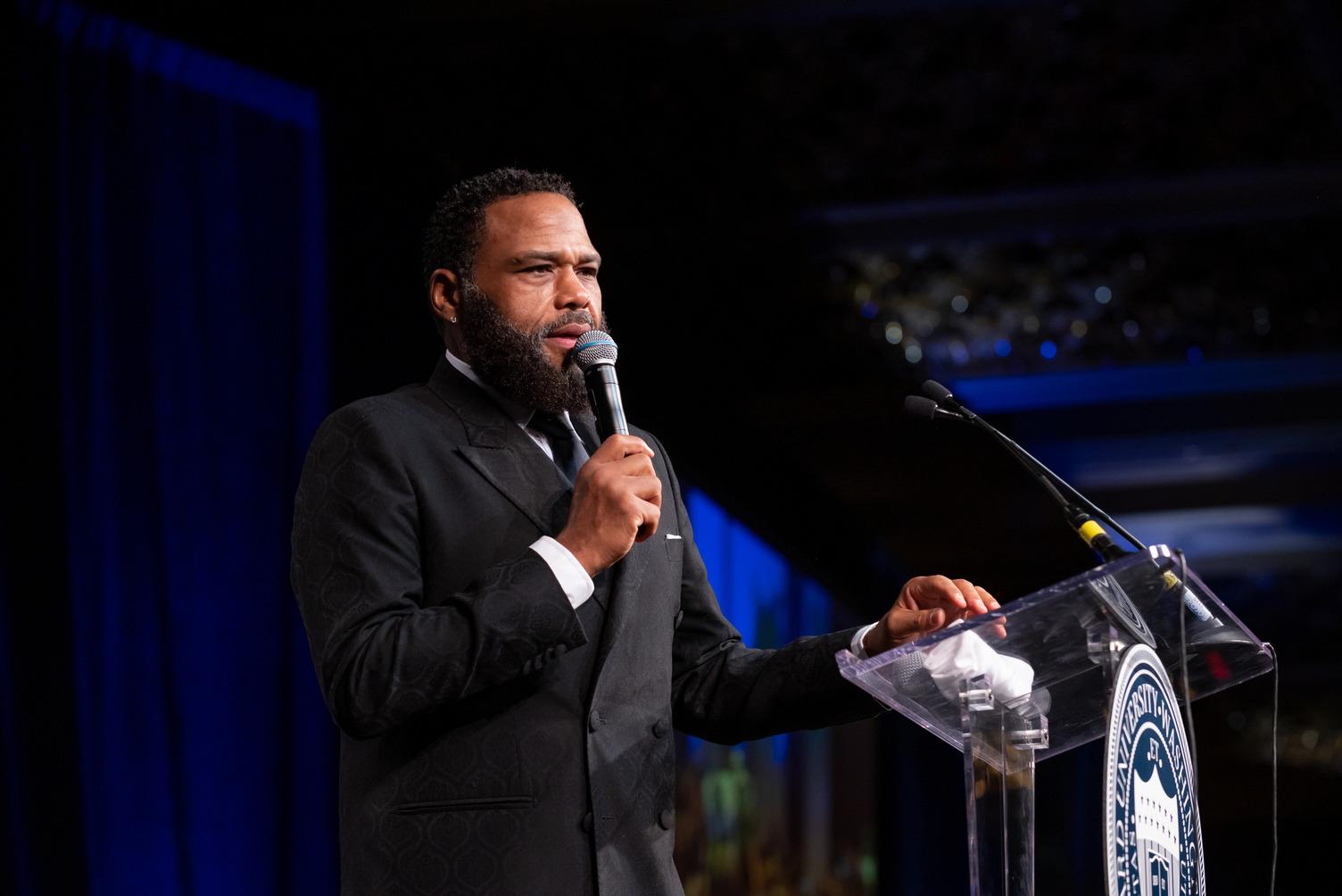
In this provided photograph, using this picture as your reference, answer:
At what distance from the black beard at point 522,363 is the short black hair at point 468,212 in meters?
0.09

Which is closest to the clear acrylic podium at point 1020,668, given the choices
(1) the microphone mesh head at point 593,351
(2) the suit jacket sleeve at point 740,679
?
(2) the suit jacket sleeve at point 740,679

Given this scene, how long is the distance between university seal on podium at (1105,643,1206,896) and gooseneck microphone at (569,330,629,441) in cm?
58

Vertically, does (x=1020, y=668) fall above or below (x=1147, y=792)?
above

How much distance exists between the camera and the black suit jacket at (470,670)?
1451 mm

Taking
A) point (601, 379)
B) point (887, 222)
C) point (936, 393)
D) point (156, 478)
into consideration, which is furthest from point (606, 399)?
point (887, 222)

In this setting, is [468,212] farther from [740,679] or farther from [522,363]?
[740,679]

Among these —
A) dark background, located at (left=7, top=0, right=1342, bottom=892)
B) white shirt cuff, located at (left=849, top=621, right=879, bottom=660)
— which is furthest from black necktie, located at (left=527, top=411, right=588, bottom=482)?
dark background, located at (left=7, top=0, right=1342, bottom=892)

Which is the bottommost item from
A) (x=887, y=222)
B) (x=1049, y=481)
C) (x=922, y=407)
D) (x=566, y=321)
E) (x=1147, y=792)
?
(x=1147, y=792)

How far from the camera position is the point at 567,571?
149 centimetres

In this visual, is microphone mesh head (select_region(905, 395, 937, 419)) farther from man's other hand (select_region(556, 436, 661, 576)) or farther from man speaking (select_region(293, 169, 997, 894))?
man's other hand (select_region(556, 436, 661, 576))

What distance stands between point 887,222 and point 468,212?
3289mm

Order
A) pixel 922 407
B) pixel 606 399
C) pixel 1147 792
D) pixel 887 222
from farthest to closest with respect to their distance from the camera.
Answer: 1. pixel 887 222
2. pixel 922 407
3. pixel 606 399
4. pixel 1147 792

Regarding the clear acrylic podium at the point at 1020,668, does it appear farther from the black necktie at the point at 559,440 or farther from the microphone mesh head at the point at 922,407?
the black necktie at the point at 559,440

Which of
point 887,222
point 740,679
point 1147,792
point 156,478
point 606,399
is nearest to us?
point 1147,792
